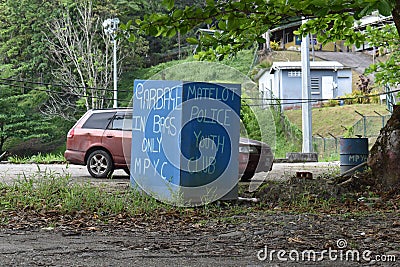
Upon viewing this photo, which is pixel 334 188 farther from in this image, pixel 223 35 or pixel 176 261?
pixel 176 261

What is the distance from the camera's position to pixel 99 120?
49.6ft

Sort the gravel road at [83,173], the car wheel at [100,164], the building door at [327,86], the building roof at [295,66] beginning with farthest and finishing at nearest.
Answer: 1. the building door at [327,86]
2. the building roof at [295,66]
3. the car wheel at [100,164]
4. the gravel road at [83,173]

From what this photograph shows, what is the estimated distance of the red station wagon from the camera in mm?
14672

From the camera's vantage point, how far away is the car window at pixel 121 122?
1473 centimetres

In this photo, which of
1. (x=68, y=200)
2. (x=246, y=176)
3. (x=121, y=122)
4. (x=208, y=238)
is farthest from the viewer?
(x=121, y=122)

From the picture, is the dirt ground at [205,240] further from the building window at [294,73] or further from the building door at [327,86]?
the building door at [327,86]

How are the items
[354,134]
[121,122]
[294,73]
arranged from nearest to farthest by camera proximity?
1. [121,122]
2. [354,134]
3. [294,73]

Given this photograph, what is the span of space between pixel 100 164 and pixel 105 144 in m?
0.46

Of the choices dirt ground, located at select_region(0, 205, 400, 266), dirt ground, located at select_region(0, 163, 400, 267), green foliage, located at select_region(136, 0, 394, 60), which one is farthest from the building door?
dirt ground, located at select_region(0, 205, 400, 266)

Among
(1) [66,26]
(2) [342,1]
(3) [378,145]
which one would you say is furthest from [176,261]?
(1) [66,26]

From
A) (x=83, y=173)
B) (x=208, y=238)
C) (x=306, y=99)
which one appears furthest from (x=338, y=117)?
(x=208, y=238)

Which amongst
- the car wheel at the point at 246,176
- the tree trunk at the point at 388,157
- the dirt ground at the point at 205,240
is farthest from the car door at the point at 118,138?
the dirt ground at the point at 205,240

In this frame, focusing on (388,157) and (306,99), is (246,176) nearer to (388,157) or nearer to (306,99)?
(388,157)

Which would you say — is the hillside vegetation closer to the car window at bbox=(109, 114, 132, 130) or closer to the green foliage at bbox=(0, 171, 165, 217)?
the car window at bbox=(109, 114, 132, 130)
